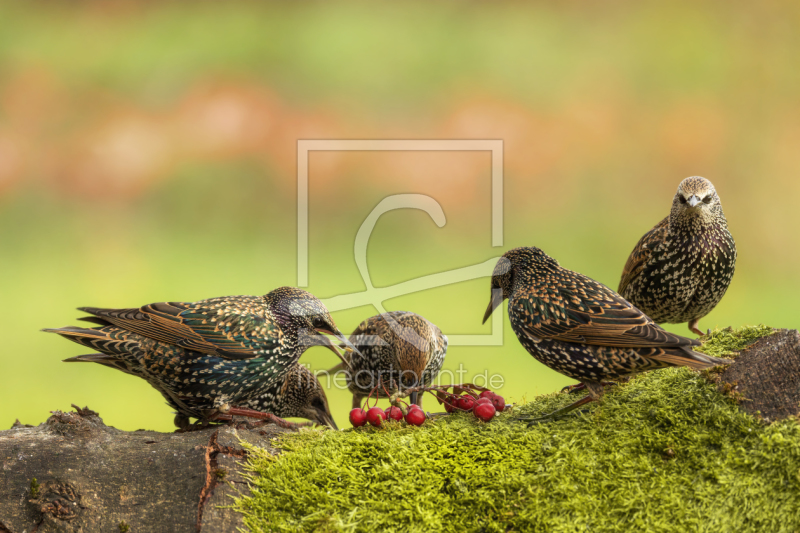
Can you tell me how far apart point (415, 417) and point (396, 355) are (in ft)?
4.58

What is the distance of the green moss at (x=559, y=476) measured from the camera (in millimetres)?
2793

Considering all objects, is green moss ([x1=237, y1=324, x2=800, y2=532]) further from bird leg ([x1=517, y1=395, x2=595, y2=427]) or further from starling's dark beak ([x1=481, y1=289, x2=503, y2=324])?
starling's dark beak ([x1=481, y1=289, x2=503, y2=324])

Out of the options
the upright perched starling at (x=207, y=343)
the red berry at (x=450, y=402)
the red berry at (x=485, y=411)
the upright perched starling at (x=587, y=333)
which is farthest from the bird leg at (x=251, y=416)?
the upright perched starling at (x=587, y=333)

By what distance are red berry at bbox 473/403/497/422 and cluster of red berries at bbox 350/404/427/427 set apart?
30 centimetres

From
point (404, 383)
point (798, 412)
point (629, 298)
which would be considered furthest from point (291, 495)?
point (629, 298)

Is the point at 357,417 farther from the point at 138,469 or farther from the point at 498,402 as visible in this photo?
the point at 138,469

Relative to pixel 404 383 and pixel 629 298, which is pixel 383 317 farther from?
pixel 629 298

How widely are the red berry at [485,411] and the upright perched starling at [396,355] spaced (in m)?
1.28

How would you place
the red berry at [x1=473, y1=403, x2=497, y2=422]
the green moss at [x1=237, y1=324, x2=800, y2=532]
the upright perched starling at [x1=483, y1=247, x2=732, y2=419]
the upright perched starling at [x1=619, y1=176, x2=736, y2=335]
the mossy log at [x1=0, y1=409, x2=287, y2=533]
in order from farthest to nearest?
the upright perched starling at [x1=619, y1=176, x2=736, y2=335]
the red berry at [x1=473, y1=403, x2=497, y2=422]
the upright perched starling at [x1=483, y1=247, x2=732, y2=419]
the mossy log at [x1=0, y1=409, x2=287, y2=533]
the green moss at [x1=237, y1=324, x2=800, y2=532]

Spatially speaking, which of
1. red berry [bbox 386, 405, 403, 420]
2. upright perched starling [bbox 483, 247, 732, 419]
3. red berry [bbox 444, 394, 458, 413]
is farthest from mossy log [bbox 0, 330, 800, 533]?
red berry [bbox 444, 394, 458, 413]

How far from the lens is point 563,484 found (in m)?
2.93

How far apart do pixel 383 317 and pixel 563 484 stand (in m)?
2.69

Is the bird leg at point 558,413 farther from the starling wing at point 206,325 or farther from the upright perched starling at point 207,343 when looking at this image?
the starling wing at point 206,325

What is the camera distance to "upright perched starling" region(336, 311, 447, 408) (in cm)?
488
